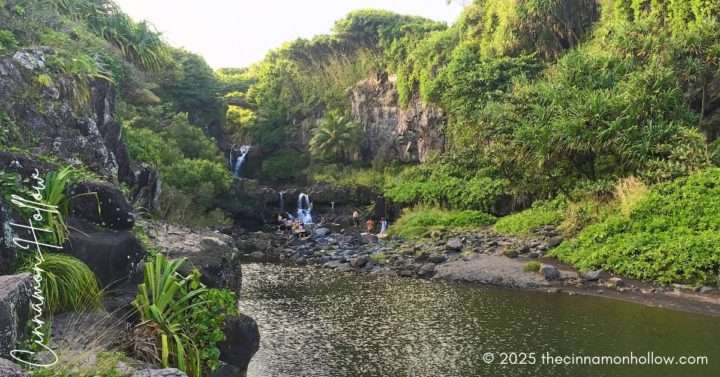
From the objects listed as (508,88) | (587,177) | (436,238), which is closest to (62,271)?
(436,238)

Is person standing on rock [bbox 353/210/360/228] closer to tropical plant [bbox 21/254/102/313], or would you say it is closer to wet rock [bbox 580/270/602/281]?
wet rock [bbox 580/270/602/281]

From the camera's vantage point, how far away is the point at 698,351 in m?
9.52

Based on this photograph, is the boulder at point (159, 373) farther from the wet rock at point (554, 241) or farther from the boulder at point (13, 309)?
the wet rock at point (554, 241)

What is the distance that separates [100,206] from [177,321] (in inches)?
85.0

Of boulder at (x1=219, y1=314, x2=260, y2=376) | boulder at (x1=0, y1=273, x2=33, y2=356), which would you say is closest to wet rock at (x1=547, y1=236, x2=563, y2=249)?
boulder at (x1=219, y1=314, x2=260, y2=376)

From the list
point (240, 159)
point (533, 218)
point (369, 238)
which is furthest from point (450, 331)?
point (240, 159)

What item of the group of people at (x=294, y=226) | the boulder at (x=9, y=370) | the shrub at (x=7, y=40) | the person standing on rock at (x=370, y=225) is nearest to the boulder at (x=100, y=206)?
the shrub at (x=7, y=40)

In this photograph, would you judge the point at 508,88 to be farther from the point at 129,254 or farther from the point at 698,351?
the point at 129,254

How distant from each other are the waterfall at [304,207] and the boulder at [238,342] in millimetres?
23499

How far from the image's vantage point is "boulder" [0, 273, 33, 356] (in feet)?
15.0

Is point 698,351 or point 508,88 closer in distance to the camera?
point 698,351

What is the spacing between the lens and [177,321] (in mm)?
6871

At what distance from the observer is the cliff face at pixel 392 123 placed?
33031 millimetres

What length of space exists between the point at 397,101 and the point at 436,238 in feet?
55.0
